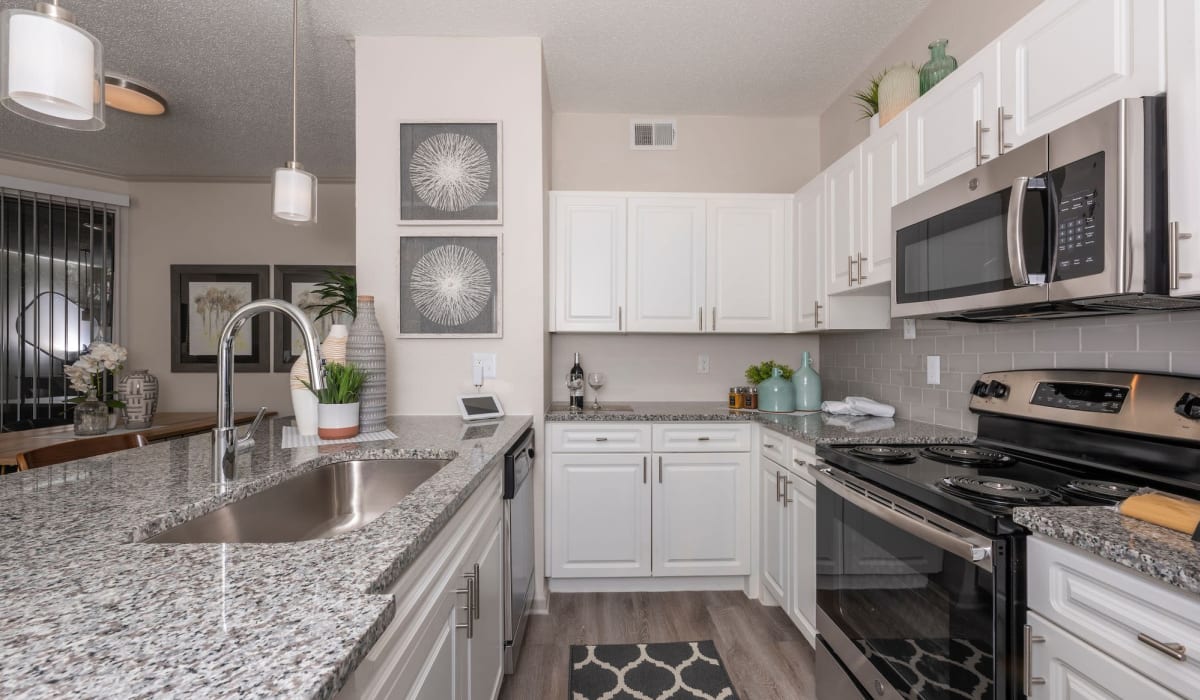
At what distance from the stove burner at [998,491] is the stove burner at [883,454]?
10.1 inches

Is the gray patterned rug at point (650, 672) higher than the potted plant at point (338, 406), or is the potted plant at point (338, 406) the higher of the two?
the potted plant at point (338, 406)

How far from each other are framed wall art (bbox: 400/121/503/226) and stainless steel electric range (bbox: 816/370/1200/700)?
1871mm

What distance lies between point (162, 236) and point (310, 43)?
2.83 metres

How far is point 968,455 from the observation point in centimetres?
161

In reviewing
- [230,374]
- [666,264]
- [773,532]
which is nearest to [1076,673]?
[773,532]

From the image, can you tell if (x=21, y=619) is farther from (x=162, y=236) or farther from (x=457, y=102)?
(x=162, y=236)

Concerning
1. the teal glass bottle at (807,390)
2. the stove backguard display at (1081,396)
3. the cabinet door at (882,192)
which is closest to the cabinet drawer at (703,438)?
the teal glass bottle at (807,390)

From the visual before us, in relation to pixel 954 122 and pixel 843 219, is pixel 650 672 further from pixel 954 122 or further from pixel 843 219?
pixel 954 122

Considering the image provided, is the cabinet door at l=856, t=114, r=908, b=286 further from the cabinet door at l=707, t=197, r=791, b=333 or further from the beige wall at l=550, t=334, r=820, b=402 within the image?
the beige wall at l=550, t=334, r=820, b=402

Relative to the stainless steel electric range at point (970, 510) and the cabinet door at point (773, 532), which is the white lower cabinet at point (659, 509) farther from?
the stainless steel electric range at point (970, 510)

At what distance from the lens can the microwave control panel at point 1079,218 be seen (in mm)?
1138

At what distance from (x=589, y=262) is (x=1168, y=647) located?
8.19 feet

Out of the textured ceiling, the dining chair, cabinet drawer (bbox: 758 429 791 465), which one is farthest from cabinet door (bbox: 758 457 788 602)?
the dining chair

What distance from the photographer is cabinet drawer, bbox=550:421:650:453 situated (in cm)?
264
